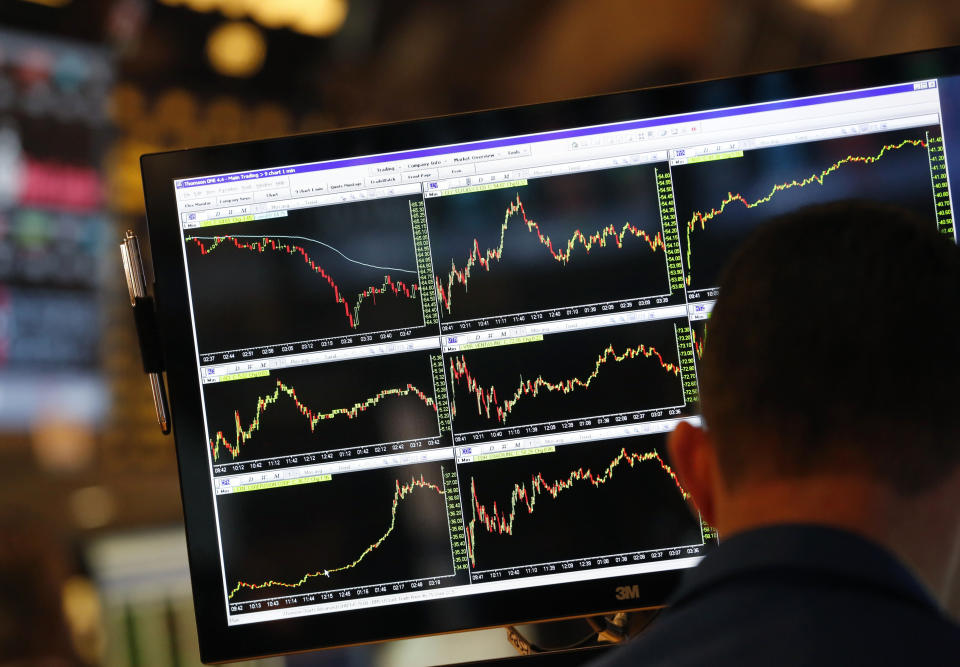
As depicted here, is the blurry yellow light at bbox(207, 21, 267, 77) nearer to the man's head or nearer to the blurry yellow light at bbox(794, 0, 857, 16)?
the blurry yellow light at bbox(794, 0, 857, 16)

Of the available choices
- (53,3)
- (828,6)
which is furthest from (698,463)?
(53,3)

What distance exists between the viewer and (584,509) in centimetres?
98

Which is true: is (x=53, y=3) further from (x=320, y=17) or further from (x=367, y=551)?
(x=367, y=551)

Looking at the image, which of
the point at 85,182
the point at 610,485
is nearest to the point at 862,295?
the point at 610,485

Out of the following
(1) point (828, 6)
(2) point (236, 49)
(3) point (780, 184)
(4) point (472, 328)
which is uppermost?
(2) point (236, 49)

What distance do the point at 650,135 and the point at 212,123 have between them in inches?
89.0

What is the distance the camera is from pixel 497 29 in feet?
9.94

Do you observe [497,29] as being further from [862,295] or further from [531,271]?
[862,295]

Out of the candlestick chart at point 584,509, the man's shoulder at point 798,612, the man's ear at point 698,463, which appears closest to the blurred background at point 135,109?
the candlestick chart at point 584,509

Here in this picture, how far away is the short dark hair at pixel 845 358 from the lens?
21.9 inches

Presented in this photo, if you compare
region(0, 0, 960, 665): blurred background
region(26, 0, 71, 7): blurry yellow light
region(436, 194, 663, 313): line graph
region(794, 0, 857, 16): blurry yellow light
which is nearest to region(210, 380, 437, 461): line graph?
region(436, 194, 663, 313): line graph

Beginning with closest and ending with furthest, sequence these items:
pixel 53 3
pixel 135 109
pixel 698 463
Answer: pixel 698 463 → pixel 53 3 → pixel 135 109

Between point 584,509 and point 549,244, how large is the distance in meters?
0.28

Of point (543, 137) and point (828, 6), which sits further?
point (828, 6)
